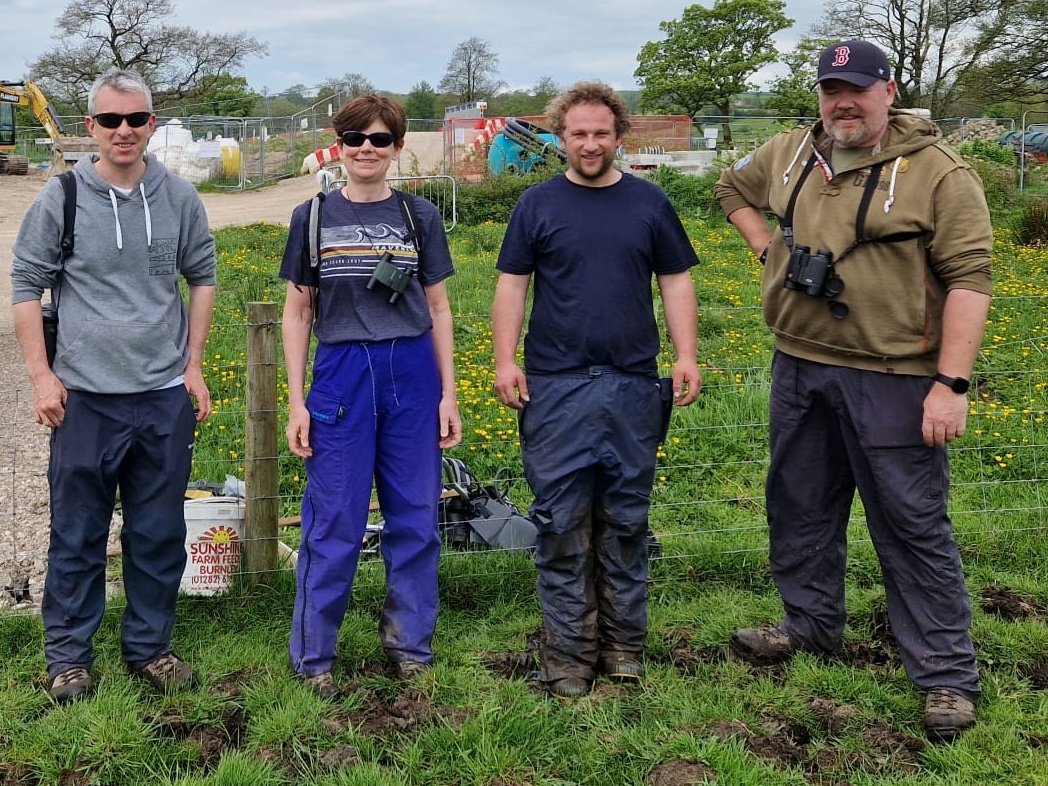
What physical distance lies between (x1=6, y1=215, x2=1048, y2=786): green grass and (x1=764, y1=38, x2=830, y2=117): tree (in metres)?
56.5

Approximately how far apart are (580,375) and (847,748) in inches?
59.6

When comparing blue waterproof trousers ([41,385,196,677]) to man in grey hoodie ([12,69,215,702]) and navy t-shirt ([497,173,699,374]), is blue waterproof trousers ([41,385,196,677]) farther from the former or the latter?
→ navy t-shirt ([497,173,699,374])

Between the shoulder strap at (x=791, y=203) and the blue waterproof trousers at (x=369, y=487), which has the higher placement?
the shoulder strap at (x=791, y=203)

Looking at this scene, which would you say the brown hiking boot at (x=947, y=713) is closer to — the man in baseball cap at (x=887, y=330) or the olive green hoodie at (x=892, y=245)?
the man in baseball cap at (x=887, y=330)

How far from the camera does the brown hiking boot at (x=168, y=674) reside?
3.71 m

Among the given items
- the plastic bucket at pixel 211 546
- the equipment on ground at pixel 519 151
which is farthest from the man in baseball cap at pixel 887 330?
the equipment on ground at pixel 519 151

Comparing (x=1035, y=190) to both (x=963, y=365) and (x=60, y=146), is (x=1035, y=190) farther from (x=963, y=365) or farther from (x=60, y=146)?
(x=60, y=146)

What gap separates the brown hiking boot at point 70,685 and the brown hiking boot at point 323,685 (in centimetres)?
75

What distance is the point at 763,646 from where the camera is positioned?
4008 millimetres

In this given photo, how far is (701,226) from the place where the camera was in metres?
17.8

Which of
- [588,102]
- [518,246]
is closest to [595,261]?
[518,246]

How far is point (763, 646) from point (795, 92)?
61626mm

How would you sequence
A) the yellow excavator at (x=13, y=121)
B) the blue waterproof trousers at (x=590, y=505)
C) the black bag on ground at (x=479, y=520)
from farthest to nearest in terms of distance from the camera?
the yellow excavator at (x=13, y=121) < the black bag on ground at (x=479, y=520) < the blue waterproof trousers at (x=590, y=505)

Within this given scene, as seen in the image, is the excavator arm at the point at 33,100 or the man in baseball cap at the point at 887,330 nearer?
the man in baseball cap at the point at 887,330
